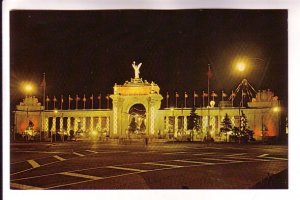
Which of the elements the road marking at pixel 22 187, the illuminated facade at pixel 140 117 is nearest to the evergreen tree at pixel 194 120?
the illuminated facade at pixel 140 117

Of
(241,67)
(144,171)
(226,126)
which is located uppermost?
(241,67)

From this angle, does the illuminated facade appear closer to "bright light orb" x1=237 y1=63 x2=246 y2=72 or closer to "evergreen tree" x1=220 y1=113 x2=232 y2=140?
"evergreen tree" x1=220 y1=113 x2=232 y2=140

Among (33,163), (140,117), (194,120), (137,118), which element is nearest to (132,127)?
(140,117)

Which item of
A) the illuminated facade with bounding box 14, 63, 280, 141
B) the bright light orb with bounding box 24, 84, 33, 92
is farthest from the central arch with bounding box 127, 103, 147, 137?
the bright light orb with bounding box 24, 84, 33, 92

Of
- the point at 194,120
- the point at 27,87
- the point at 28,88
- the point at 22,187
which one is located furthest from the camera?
the point at 194,120

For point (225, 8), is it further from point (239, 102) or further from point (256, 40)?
point (239, 102)

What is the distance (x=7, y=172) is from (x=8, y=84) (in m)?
1.50

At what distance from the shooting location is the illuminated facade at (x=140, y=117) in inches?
436

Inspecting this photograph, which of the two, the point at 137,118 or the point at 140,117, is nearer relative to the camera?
the point at 140,117

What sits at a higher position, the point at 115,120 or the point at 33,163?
the point at 115,120

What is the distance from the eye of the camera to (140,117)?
19281mm

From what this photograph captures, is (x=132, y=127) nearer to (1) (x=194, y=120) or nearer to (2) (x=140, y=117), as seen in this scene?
(2) (x=140, y=117)

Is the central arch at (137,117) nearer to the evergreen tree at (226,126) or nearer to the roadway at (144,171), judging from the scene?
Answer: the evergreen tree at (226,126)

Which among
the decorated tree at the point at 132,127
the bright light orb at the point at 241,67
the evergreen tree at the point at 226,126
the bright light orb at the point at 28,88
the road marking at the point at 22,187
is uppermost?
the bright light orb at the point at 241,67
